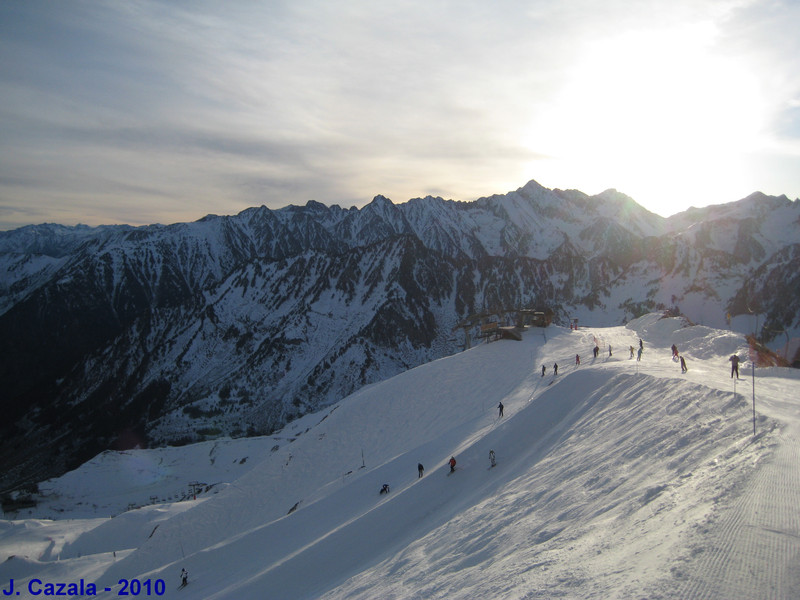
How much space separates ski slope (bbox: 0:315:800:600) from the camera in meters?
9.00

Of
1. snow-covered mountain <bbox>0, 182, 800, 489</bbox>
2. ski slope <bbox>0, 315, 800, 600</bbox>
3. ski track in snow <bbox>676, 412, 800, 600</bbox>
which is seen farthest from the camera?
snow-covered mountain <bbox>0, 182, 800, 489</bbox>

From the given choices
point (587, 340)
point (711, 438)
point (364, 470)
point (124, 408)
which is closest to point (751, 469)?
point (711, 438)

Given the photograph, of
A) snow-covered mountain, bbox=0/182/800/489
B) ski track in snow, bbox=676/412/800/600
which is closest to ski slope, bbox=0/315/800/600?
ski track in snow, bbox=676/412/800/600

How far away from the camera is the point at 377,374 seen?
360 feet

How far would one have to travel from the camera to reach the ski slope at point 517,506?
900 cm

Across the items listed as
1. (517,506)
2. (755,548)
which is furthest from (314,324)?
(755,548)

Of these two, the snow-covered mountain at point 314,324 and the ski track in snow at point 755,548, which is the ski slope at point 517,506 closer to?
the ski track in snow at point 755,548

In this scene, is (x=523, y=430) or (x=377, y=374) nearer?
(x=523, y=430)

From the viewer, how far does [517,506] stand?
605 inches

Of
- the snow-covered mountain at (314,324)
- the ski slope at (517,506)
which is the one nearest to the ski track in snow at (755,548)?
the ski slope at (517,506)

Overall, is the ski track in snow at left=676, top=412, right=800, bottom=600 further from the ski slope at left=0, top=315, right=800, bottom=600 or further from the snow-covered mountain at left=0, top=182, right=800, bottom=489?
the snow-covered mountain at left=0, top=182, right=800, bottom=489

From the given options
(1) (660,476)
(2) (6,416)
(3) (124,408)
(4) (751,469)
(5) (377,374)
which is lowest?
(2) (6,416)

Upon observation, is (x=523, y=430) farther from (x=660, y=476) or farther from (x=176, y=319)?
(x=176, y=319)

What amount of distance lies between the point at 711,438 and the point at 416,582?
32.8 ft
